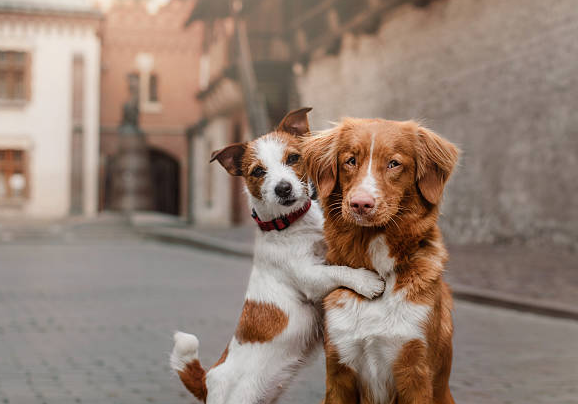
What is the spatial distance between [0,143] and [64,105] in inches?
127

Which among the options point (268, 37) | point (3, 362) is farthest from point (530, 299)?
point (268, 37)

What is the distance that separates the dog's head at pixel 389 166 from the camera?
269 cm

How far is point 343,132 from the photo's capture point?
111 inches

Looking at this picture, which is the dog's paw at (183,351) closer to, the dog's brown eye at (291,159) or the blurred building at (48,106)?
the dog's brown eye at (291,159)

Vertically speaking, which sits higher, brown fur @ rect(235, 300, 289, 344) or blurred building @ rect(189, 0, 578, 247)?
blurred building @ rect(189, 0, 578, 247)

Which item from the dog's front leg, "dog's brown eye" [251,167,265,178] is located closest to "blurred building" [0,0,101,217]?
"dog's brown eye" [251,167,265,178]

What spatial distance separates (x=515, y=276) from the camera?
→ 36.2ft

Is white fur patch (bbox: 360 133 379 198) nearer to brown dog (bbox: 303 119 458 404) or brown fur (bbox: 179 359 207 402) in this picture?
brown dog (bbox: 303 119 458 404)

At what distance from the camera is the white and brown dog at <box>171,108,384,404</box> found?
3.09m

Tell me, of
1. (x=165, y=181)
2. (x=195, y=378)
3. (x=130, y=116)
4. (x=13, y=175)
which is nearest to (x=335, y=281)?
(x=195, y=378)

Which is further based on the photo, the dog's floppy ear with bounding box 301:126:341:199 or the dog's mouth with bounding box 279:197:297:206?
the dog's mouth with bounding box 279:197:297:206

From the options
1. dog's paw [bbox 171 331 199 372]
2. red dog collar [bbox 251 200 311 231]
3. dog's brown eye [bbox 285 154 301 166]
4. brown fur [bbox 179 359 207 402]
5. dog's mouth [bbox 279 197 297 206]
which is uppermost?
dog's brown eye [bbox 285 154 301 166]

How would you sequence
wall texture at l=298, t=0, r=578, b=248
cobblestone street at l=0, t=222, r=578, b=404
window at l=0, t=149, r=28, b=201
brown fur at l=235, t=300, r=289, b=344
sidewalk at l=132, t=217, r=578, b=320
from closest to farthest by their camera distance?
1. brown fur at l=235, t=300, r=289, b=344
2. cobblestone street at l=0, t=222, r=578, b=404
3. sidewalk at l=132, t=217, r=578, b=320
4. wall texture at l=298, t=0, r=578, b=248
5. window at l=0, t=149, r=28, b=201

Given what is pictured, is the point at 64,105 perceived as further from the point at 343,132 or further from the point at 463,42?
the point at 343,132
